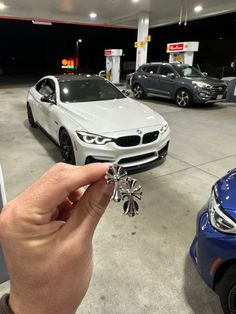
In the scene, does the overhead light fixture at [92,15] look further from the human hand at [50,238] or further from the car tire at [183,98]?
the human hand at [50,238]

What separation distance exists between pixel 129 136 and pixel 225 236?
81.4 inches

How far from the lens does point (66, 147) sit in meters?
3.77

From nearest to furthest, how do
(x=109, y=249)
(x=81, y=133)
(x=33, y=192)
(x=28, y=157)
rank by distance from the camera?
1. (x=33, y=192)
2. (x=109, y=249)
3. (x=81, y=133)
4. (x=28, y=157)

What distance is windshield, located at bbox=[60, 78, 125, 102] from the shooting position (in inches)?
172

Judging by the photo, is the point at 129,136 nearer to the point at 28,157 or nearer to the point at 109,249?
the point at 109,249

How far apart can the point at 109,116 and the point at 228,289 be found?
2.72 metres

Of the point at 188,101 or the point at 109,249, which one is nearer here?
the point at 109,249

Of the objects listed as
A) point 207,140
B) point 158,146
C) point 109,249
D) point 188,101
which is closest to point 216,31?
point 188,101

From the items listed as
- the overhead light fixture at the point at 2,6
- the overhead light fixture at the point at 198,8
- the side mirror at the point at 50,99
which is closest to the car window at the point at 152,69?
the overhead light fixture at the point at 198,8

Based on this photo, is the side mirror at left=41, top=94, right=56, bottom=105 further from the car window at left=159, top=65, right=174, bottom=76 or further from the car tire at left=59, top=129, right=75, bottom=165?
the car window at left=159, top=65, right=174, bottom=76

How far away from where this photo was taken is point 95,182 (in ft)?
1.82

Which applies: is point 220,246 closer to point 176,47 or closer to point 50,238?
point 50,238

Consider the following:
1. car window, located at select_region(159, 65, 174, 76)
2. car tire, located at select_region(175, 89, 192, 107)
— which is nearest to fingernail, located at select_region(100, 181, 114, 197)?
car tire, located at select_region(175, 89, 192, 107)

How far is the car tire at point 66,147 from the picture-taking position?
3.63m
